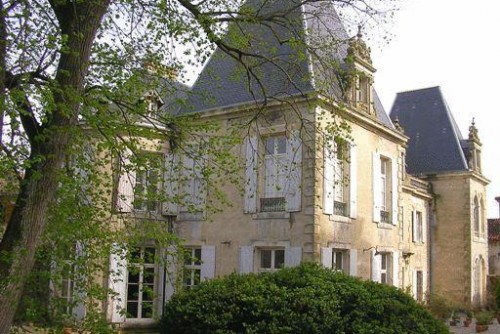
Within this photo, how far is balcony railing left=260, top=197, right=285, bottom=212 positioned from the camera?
13.0 m

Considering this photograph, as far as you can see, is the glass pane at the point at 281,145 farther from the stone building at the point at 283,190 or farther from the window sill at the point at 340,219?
the window sill at the point at 340,219

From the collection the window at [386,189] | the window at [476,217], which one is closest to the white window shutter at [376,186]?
the window at [386,189]

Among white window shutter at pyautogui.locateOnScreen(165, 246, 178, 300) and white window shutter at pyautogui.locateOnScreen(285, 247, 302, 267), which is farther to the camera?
white window shutter at pyautogui.locateOnScreen(285, 247, 302, 267)

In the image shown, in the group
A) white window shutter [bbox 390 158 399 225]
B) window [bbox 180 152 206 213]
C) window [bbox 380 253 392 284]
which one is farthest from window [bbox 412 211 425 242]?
window [bbox 180 152 206 213]

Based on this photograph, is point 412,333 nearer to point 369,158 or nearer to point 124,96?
point 124,96

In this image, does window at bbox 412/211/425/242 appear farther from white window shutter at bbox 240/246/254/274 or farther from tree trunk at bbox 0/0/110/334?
tree trunk at bbox 0/0/110/334

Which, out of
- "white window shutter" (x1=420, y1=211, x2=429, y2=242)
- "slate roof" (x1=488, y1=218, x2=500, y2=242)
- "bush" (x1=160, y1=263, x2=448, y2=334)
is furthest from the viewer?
"slate roof" (x1=488, y1=218, x2=500, y2=242)

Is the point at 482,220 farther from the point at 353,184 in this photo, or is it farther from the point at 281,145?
the point at 281,145

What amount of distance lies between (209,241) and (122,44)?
835 centimetres

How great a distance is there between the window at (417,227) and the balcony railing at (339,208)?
862 centimetres

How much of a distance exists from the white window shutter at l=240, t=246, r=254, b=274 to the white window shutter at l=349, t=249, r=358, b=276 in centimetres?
235

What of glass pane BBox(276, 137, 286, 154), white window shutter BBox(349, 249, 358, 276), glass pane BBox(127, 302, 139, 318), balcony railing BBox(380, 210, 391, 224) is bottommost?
glass pane BBox(127, 302, 139, 318)

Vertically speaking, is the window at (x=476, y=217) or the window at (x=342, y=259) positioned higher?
the window at (x=476, y=217)

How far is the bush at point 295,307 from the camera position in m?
7.43
